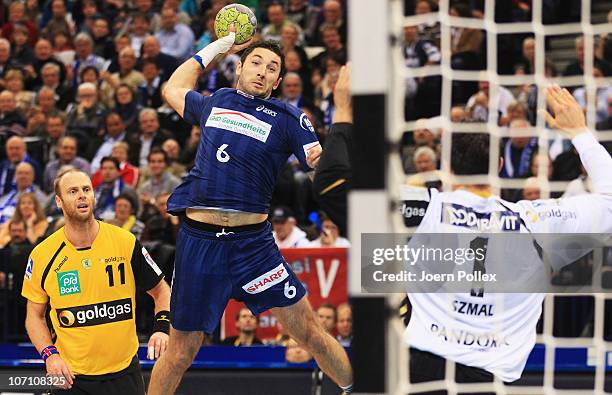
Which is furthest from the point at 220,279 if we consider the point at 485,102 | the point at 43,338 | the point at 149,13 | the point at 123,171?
the point at 149,13

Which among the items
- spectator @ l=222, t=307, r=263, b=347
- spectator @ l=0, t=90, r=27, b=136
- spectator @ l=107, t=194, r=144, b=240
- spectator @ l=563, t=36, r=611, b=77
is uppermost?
spectator @ l=563, t=36, r=611, b=77

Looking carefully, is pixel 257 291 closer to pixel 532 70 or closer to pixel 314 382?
pixel 314 382

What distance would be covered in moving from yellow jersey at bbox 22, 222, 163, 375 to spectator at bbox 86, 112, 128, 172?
262 inches

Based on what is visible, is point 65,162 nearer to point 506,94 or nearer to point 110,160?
point 110,160

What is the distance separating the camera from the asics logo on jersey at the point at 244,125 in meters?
6.70

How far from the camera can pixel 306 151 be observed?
6559mm

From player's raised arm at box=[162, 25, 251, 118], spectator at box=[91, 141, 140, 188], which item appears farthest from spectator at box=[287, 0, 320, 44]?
player's raised arm at box=[162, 25, 251, 118]

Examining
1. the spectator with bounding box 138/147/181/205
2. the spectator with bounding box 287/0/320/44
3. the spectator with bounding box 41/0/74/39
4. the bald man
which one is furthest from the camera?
the spectator with bounding box 41/0/74/39

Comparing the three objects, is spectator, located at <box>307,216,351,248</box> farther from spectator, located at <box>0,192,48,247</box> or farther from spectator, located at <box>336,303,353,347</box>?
spectator, located at <box>0,192,48,247</box>

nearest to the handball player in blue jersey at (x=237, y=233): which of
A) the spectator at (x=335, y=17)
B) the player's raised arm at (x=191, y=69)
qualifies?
the player's raised arm at (x=191, y=69)

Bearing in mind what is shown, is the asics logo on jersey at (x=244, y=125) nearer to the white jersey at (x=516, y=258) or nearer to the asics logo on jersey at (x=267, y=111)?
the asics logo on jersey at (x=267, y=111)

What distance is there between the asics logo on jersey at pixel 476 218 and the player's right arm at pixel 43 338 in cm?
249

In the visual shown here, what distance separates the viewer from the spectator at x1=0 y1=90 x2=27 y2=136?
47.0 ft

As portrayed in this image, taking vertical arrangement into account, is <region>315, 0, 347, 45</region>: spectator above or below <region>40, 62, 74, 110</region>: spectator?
above
